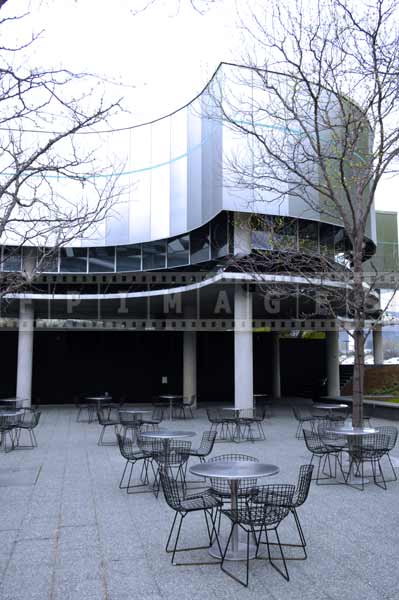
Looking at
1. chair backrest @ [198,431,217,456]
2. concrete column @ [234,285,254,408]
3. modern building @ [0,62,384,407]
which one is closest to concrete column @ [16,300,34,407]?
modern building @ [0,62,384,407]

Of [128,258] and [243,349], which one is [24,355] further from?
[243,349]

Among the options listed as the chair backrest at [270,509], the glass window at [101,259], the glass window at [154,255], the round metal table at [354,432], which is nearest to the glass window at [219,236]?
the glass window at [154,255]

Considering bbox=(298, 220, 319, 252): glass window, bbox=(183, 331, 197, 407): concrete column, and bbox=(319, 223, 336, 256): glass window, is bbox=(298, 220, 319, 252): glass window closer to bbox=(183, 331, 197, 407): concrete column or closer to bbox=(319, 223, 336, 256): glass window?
bbox=(319, 223, 336, 256): glass window

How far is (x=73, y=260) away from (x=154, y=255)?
3.63 meters

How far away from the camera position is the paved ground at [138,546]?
4457 mm

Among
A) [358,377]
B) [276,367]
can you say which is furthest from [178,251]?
[358,377]

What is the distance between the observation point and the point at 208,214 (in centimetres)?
1792

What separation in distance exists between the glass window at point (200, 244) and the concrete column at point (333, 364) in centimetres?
847

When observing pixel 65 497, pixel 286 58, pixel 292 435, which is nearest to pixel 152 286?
pixel 292 435

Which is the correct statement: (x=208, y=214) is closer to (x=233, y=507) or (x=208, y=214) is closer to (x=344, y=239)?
(x=344, y=239)

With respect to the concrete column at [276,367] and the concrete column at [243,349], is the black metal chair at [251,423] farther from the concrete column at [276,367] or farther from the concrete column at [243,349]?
the concrete column at [276,367]

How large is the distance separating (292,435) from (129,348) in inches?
485

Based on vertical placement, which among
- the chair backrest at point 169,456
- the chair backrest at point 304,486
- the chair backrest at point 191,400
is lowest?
the chair backrest at point 191,400

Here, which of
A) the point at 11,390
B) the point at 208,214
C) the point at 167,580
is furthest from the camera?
the point at 11,390
